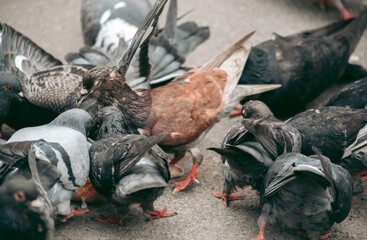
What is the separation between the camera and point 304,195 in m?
3.03

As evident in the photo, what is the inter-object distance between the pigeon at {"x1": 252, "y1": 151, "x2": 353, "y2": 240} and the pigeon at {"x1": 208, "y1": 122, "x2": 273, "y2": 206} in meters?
0.17

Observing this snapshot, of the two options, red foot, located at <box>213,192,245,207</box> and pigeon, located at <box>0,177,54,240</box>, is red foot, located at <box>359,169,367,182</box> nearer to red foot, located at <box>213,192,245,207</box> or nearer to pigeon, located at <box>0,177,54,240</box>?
red foot, located at <box>213,192,245,207</box>

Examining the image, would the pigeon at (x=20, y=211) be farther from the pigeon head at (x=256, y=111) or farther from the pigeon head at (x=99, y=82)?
the pigeon head at (x=256, y=111)

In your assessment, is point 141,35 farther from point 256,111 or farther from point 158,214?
point 158,214

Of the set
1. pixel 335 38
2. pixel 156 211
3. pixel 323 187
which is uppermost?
pixel 335 38

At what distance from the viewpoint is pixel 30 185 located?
2.58 metres

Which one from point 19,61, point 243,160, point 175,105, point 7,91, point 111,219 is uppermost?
point 19,61

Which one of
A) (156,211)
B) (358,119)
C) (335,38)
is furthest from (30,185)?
(335,38)

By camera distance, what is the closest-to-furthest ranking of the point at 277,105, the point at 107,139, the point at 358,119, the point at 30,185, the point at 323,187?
the point at 30,185, the point at 323,187, the point at 107,139, the point at 358,119, the point at 277,105

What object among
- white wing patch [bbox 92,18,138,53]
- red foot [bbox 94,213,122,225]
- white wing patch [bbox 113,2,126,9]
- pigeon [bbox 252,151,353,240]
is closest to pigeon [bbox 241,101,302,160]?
pigeon [bbox 252,151,353,240]

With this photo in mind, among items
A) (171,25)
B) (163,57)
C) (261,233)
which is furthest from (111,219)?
(171,25)

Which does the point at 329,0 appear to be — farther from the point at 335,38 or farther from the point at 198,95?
the point at 198,95

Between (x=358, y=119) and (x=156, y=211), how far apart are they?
188 cm

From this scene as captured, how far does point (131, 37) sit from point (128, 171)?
Result: 2438 millimetres
